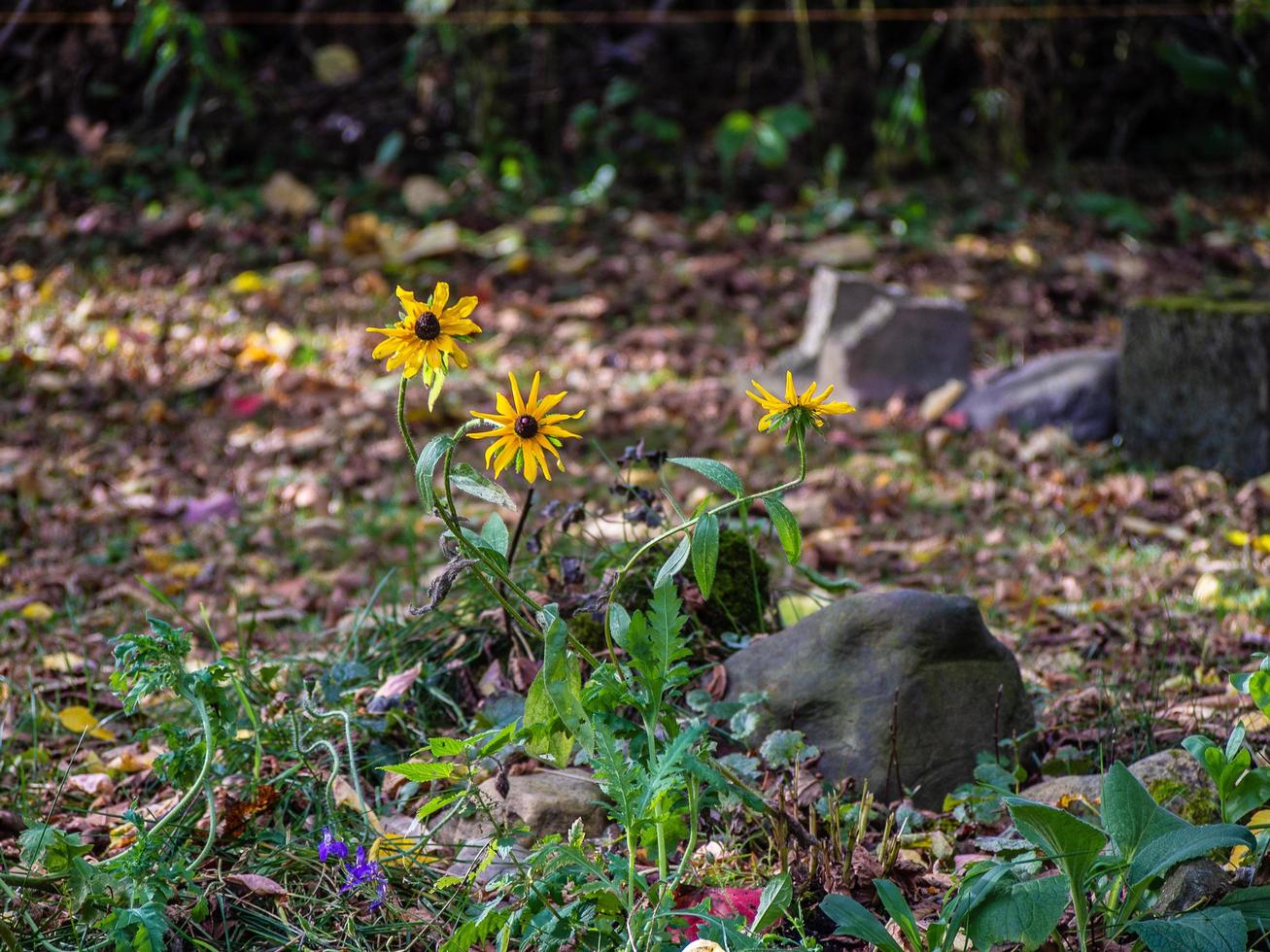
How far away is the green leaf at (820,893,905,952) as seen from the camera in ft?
4.85

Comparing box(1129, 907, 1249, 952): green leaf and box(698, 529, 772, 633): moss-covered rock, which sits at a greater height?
box(1129, 907, 1249, 952): green leaf

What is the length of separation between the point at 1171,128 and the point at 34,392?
6.68 metres

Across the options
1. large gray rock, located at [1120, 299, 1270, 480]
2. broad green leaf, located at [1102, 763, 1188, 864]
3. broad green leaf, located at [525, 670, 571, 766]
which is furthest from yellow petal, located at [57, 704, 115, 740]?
large gray rock, located at [1120, 299, 1270, 480]

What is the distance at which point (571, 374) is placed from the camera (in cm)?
503

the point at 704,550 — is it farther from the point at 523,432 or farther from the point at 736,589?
the point at 736,589

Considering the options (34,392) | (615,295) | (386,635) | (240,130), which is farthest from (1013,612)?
(240,130)

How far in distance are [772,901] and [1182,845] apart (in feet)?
1.63

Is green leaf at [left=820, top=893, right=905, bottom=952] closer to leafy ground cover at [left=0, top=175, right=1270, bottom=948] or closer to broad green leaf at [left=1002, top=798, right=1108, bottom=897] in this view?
leafy ground cover at [left=0, top=175, right=1270, bottom=948]

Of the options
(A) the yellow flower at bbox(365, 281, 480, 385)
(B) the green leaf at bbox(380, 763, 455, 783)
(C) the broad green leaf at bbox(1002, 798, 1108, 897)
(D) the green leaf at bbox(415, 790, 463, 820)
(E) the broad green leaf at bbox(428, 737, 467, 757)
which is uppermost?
(A) the yellow flower at bbox(365, 281, 480, 385)

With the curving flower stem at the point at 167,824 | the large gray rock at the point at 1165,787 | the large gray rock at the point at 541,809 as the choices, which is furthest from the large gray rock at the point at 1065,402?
the curving flower stem at the point at 167,824

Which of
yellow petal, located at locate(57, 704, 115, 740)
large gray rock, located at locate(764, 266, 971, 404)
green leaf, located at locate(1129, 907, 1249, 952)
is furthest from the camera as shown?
large gray rock, located at locate(764, 266, 971, 404)

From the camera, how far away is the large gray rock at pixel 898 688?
6.73 feet

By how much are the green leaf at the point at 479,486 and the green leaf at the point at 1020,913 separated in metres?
0.75

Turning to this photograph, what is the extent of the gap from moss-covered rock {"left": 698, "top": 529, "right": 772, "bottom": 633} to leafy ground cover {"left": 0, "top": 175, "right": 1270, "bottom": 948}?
0.7 inches
